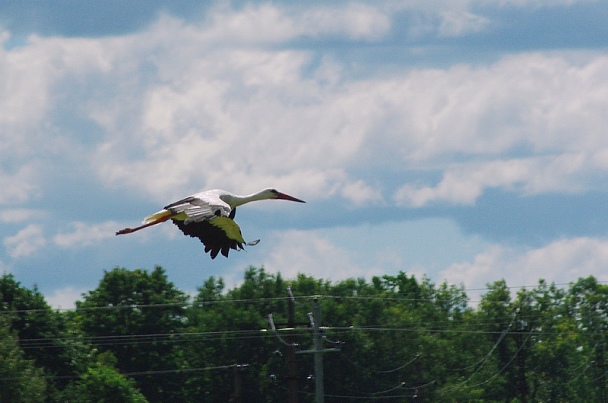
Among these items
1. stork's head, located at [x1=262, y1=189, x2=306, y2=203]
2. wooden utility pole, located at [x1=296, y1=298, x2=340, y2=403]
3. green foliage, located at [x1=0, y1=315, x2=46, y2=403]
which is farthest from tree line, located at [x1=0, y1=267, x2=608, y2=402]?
stork's head, located at [x1=262, y1=189, x2=306, y2=203]

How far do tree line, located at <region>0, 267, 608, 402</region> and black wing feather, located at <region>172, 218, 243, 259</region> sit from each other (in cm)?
2769

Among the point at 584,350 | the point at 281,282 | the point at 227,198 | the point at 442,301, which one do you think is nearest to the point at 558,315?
the point at 584,350

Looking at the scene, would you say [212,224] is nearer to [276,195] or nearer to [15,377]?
[276,195]

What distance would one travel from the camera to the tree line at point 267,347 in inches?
2044

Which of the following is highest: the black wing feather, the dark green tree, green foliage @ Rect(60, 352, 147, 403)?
the dark green tree

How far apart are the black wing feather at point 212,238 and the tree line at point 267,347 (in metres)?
27.7

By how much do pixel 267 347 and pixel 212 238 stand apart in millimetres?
37813

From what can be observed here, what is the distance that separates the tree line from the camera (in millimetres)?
51906

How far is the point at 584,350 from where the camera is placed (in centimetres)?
7275

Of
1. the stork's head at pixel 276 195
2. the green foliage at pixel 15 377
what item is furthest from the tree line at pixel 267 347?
the stork's head at pixel 276 195

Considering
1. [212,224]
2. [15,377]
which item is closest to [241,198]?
[212,224]

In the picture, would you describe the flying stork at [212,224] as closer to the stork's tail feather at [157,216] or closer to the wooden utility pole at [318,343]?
the stork's tail feather at [157,216]

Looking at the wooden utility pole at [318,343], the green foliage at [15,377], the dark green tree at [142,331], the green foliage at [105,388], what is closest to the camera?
the wooden utility pole at [318,343]

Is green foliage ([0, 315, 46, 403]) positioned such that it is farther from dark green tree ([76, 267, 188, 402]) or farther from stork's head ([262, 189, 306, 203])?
stork's head ([262, 189, 306, 203])
